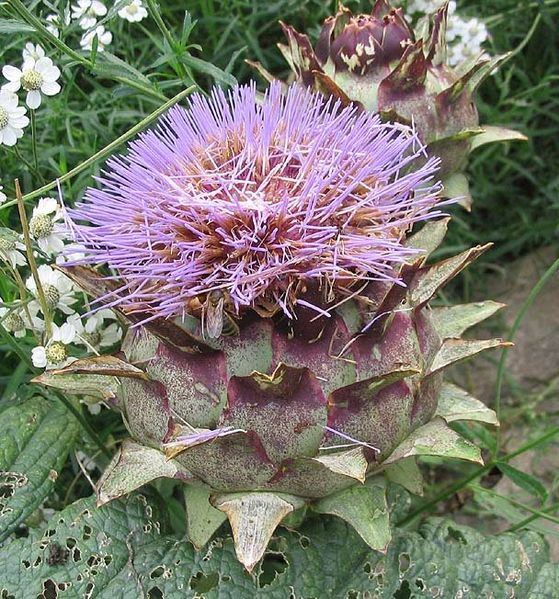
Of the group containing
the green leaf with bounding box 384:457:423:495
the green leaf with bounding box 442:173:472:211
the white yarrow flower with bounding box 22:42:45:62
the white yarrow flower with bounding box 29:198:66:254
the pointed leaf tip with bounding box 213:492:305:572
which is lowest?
the green leaf with bounding box 384:457:423:495

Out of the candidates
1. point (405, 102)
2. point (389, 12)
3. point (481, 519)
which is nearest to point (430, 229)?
point (405, 102)

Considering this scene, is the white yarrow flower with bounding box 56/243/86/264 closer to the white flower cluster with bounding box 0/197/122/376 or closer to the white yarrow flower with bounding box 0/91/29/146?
the white flower cluster with bounding box 0/197/122/376

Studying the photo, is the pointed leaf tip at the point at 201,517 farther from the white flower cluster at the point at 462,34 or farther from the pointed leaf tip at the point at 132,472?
the white flower cluster at the point at 462,34

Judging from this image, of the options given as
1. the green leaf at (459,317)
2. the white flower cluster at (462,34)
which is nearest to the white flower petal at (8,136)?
the green leaf at (459,317)

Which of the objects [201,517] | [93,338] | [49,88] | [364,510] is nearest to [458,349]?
[364,510]

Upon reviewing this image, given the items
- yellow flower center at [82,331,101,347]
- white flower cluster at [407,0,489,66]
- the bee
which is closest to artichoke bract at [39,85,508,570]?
the bee

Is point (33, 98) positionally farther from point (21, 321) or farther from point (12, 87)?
point (21, 321)
